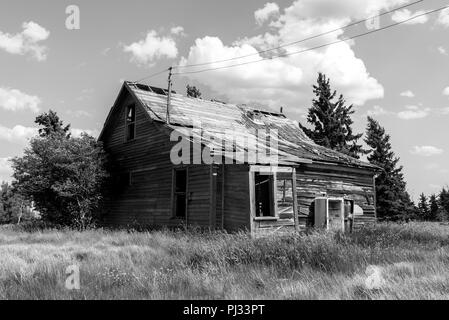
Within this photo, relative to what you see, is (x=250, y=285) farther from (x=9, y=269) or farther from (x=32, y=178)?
(x=32, y=178)

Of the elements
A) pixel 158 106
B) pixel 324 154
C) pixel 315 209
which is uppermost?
pixel 158 106

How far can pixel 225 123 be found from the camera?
1912 centimetres

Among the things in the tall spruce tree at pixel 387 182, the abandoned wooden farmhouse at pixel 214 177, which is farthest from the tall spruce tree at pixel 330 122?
the abandoned wooden farmhouse at pixel 214 177

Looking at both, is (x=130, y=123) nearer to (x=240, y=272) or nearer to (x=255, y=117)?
(x=255, y=117)

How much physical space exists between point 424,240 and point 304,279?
6551 millimetres

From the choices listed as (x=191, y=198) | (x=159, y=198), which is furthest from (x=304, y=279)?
(x=159, y=198)

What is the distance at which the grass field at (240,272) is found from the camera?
17.8ft

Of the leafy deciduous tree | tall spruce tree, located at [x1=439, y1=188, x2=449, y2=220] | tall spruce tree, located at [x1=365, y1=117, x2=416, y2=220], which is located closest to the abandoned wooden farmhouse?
the leafy deciduous tree

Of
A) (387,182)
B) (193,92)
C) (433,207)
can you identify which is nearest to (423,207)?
(433,207)

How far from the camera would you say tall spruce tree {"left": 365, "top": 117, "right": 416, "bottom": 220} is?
107ft

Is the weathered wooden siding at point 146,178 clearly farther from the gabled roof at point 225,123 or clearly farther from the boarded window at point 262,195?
the boarded window at point 262,195

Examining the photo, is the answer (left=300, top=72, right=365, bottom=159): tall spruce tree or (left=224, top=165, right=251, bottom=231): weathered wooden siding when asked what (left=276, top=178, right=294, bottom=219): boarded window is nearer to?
(left=224, top=165, right=251, bottom=231): weathered wooden siding

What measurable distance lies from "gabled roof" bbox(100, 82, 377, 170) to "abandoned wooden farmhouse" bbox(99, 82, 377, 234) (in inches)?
2.5
